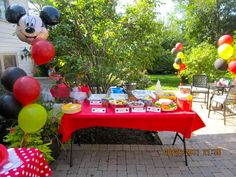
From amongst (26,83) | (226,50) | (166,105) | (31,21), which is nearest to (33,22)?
(31,21)

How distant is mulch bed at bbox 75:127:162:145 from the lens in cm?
398

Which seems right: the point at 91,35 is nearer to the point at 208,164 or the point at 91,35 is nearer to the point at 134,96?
the point at 134,96

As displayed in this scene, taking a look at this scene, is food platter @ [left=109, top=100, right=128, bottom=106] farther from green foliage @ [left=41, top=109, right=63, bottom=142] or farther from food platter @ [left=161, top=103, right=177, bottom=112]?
green foliage @ [left=41, top=109, right=63, bottom=142]

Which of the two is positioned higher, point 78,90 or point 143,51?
point 143,51

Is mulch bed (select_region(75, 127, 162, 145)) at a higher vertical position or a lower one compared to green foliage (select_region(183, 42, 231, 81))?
lower

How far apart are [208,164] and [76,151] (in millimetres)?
2167

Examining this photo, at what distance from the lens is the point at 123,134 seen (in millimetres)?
4250

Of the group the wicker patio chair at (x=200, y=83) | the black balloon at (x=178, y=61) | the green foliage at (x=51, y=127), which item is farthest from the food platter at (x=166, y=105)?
the black balloon at (x=178, y=61)

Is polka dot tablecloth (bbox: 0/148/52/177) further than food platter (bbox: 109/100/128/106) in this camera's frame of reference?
No

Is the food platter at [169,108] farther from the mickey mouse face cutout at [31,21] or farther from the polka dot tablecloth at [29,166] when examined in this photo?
the mickey mouse face cutout at [31,21]

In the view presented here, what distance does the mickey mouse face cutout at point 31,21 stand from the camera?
3.12 meters

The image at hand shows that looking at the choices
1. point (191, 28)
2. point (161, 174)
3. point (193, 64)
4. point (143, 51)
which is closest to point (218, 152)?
point (161, 174)
